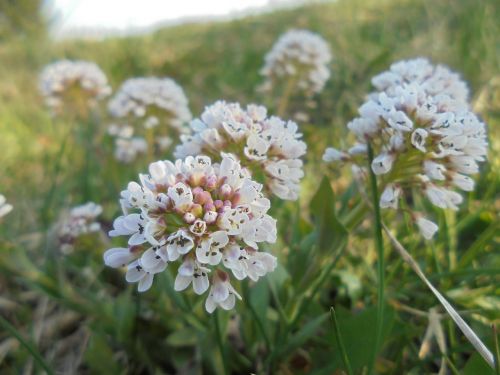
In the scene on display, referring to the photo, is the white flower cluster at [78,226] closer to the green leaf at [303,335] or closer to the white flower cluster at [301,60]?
the green leaf at [303,335]

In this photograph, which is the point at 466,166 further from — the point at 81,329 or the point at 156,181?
the point at 81,329

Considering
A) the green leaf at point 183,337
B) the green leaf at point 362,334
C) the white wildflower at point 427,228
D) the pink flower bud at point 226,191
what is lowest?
the green leaf at point 183,337

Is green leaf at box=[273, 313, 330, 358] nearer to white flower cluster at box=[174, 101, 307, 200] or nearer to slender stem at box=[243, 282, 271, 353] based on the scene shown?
slender stem at box=[243, 282, 271, 353]

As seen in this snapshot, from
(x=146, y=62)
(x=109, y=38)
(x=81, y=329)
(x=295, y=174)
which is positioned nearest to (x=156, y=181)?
(x=295, y=174)

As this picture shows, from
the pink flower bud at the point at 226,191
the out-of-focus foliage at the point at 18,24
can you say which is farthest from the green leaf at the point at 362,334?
the out-of-focus foliage at the point at 18,24

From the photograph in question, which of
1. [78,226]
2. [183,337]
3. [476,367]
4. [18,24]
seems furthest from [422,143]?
[18,24]

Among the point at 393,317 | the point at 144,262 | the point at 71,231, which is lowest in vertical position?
the point at 393,317
